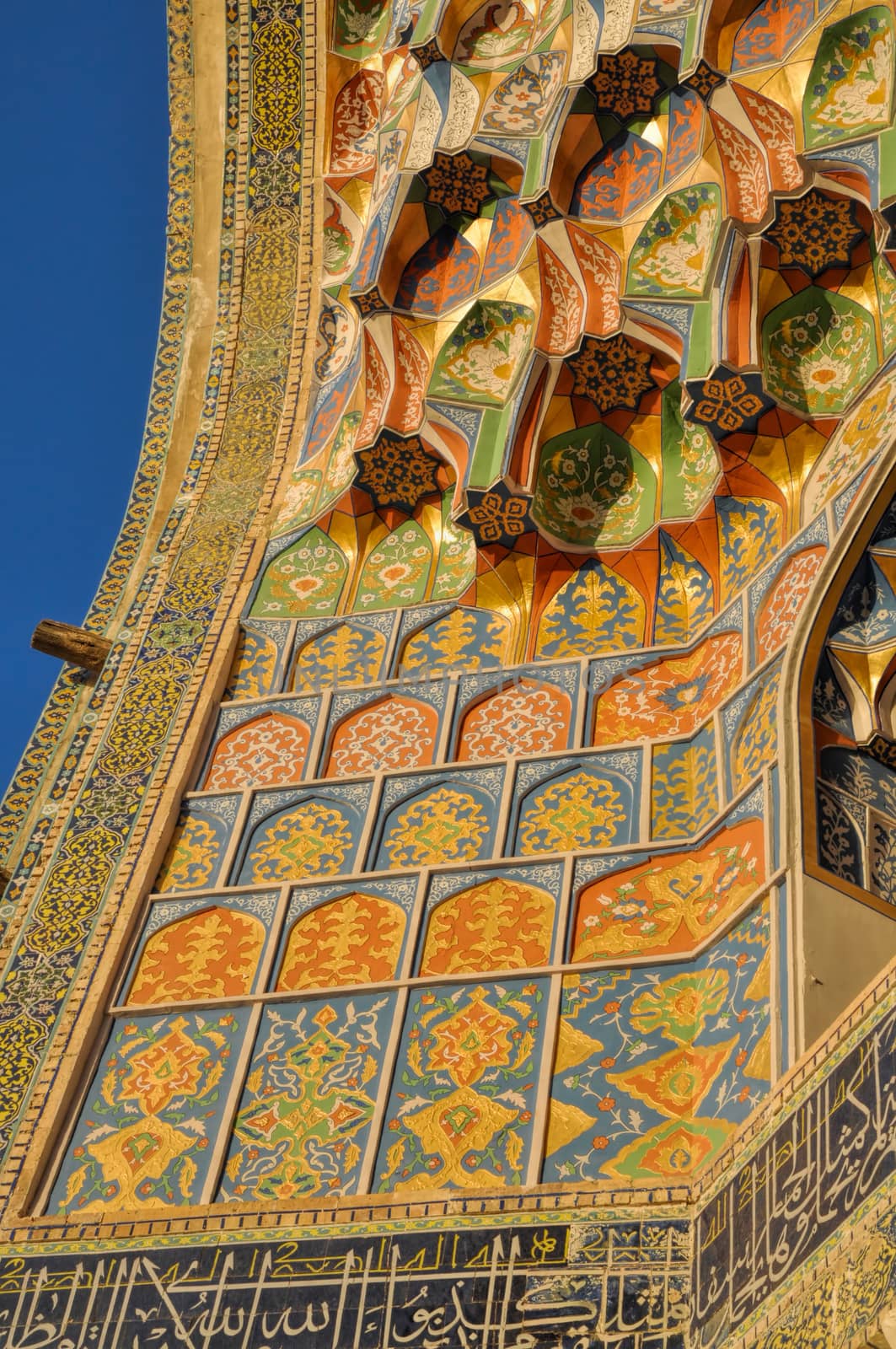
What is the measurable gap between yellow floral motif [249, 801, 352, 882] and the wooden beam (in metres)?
1.13

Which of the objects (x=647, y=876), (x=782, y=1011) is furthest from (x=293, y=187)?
(x=782, y=1011)

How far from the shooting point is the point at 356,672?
6.45m

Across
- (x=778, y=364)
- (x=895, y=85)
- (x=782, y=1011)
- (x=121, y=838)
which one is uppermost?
(x=895, y=85)

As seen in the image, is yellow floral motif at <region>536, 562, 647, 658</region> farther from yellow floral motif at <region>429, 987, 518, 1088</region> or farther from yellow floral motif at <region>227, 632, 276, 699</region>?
yellow floral motif at <region>429, 987, 518, 1088</region>

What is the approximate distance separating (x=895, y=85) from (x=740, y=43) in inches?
26.3

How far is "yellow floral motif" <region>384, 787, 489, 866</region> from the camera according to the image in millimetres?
5680

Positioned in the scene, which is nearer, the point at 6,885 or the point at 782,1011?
the point at 782,1011

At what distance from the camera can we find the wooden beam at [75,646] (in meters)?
6.82

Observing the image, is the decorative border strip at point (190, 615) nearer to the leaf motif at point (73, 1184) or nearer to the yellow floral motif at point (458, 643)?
the leaf motif at point (73, 1184)

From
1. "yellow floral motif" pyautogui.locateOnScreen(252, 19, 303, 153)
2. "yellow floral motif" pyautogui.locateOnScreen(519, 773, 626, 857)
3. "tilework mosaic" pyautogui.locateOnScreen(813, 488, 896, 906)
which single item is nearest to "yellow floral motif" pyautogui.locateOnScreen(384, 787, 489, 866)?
"yellow floral motif" pyautogui.locateOnScreen(519, 773, 626, 857)

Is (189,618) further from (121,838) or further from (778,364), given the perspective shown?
(778,364)

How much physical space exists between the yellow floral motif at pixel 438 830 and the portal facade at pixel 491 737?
0.01 m

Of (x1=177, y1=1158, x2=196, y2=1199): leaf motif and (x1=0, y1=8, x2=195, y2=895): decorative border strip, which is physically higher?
(x1=0, y1=8, x2=195, y2=895): decorative border strip

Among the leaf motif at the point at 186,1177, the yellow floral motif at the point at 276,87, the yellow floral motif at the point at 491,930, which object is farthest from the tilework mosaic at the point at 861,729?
the yellow floral motif at the point at 276,87
